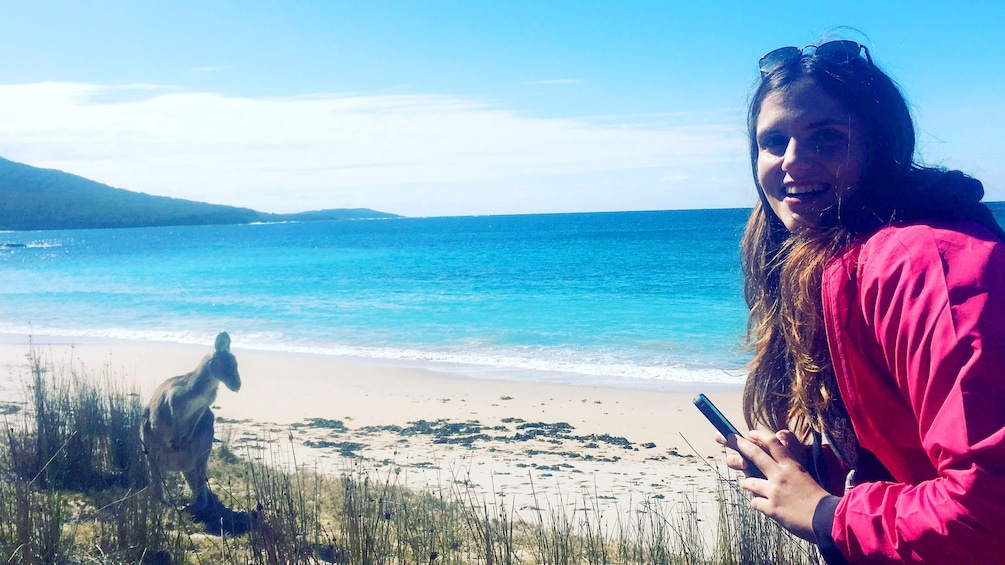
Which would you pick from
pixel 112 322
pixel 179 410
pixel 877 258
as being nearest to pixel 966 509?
pixel 877 258

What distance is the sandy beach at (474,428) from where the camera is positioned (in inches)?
266

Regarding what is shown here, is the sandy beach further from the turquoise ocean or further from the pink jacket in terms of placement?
the pink jacket

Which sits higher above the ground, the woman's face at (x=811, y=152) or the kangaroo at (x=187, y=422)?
the woman's face at (x=811, y=152)

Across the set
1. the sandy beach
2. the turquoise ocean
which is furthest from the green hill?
the sandy beach

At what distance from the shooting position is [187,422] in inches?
188

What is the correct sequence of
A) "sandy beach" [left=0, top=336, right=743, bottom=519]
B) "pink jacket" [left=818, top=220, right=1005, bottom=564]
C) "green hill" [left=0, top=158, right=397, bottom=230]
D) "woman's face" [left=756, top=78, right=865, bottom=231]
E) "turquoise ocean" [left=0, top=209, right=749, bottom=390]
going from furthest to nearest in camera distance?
"green hill" [left=0, top=158, right=397, bottom=230], "turquoise ocean" [left=0, top=209, right=749, bottom=390], "sandy beach" [left=0, top=336, right=743, bottom=519], "woman's face" [left=756, top=78, right=865, bottom=231], "pink jacket" [left=818, top=220, right=1005, bottom=564]

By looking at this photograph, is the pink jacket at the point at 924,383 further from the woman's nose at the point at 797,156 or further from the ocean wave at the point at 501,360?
the ocean wave at the point at 501,360

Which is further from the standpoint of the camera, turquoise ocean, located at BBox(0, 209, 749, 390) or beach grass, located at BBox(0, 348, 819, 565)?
turquoise ocean, located at BBox(0, 209, 749, 390)

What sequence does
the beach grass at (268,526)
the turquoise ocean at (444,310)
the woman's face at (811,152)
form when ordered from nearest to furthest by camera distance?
1. the woman's face at (811,152)
2. the beach grass at (268,526)
3. the turquoise ocean at (444,310)

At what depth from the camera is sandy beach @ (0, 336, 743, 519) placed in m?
6.76

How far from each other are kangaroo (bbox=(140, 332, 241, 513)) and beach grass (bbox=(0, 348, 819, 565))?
0.38 feet

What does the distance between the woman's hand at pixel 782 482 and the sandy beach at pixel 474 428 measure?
3.63 metres

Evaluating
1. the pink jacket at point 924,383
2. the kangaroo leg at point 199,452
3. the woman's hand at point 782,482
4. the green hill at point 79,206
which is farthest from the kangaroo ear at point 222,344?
the green hill at point 79,206

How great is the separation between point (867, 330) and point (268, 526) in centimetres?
246
